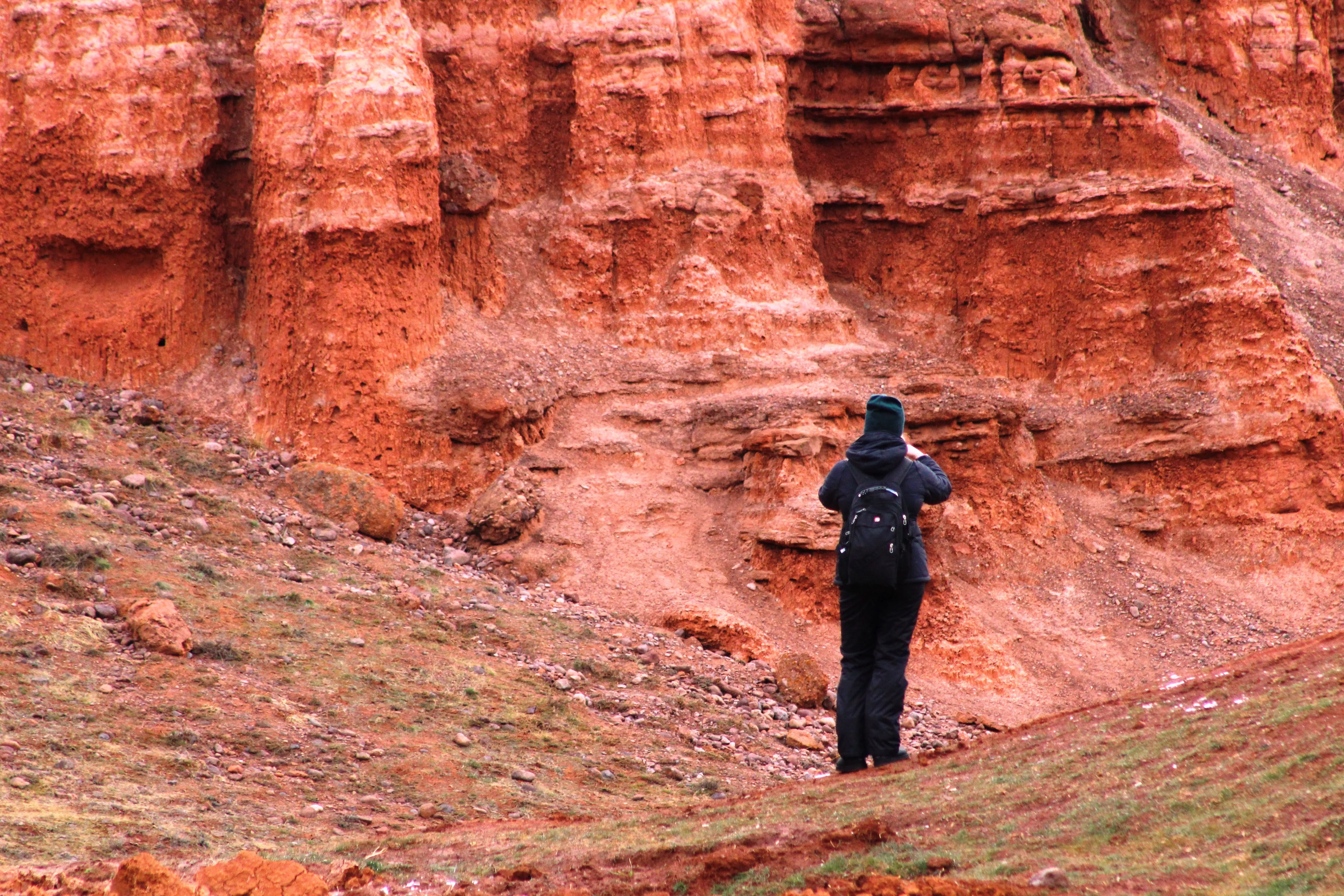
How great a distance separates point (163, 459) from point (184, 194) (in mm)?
5183

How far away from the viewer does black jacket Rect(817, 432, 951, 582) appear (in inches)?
363

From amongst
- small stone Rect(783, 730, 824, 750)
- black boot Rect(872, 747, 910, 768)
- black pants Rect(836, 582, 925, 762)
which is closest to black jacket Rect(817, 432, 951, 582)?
black pants Rect(836, 582, 925, 762)

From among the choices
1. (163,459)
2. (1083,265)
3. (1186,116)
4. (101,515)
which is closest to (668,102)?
(1083,265)

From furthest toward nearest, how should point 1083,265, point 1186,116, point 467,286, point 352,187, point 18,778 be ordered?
1. point 1186,116
2. point 1083,265
3. point 467,286
4. point 352,187
5. point 18,778

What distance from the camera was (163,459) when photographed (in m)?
19.0

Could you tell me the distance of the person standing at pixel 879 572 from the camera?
9.11 m

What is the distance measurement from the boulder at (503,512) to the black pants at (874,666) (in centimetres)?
1072

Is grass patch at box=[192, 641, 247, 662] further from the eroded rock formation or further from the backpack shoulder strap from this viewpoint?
the eroded rock formation

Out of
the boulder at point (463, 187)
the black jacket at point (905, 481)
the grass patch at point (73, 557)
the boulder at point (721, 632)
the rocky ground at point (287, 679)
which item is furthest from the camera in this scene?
the boulder at point (463, 187)

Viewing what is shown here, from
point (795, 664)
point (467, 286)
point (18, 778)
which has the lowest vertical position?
point (795, 664)

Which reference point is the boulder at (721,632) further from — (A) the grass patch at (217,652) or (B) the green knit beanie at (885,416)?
(B) the green knit beanie at (885,416)

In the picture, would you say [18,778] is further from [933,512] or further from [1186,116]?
[1186,116]

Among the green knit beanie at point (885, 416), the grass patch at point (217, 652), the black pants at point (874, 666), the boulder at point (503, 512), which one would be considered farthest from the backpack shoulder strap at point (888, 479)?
the boulder at point (503, 512)

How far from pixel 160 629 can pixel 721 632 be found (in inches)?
298
